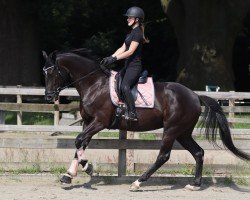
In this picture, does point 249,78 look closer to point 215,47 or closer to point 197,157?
point 215,47

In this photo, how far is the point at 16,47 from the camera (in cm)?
2822

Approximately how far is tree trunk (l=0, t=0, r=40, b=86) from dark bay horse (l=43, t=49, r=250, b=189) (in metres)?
17.7

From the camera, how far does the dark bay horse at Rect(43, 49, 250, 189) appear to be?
9.97 meters

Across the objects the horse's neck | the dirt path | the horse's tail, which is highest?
the horse's neck

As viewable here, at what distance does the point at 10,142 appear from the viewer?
11.0 m

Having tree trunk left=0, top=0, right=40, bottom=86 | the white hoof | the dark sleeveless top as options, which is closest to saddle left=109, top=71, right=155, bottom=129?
the dark sleeveless top

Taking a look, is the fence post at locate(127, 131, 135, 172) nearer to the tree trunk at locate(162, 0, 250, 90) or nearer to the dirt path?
the dirt path

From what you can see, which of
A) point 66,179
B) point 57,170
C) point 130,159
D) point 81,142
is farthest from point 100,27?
point 66,179

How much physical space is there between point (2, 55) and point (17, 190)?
18.8 meters

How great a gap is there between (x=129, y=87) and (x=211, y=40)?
1644 centimetres

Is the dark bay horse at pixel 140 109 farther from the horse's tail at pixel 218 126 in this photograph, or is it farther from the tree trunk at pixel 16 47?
the tree trunk at pixel 16 47

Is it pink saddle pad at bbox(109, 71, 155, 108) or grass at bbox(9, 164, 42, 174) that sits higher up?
pink saddle pad at bbox(109, 71, 155, 108)

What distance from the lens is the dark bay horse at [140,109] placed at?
392 inches

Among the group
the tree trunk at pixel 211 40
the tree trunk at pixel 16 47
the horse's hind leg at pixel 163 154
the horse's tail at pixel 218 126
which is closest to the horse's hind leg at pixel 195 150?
the horse's tail at pixel 218 126
